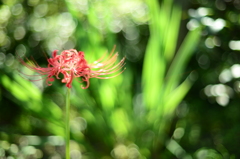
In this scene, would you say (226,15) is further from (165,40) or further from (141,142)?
(141,142)

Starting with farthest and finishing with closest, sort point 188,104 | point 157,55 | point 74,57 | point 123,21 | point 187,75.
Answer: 1. point 123,21
2. point 188,104
3. point 187,75
4. point 157,55
5. point 74,57

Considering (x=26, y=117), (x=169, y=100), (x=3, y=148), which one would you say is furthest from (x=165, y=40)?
(x=26, y=117)

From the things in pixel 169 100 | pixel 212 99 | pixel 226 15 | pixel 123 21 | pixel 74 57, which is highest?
pixel 123 21

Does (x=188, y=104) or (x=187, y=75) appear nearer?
(x=187, y=75)

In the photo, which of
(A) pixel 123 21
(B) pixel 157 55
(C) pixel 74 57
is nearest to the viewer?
(C) pixel 74 57

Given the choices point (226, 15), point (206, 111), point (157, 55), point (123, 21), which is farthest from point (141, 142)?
point (123, 21)

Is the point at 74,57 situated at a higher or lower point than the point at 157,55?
lower
